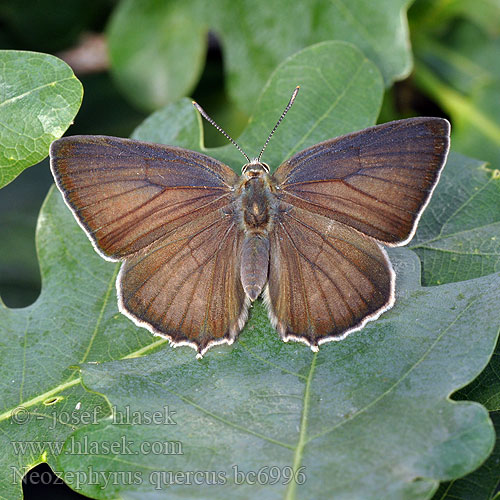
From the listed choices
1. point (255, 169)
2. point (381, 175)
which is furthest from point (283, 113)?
point (381, 175)

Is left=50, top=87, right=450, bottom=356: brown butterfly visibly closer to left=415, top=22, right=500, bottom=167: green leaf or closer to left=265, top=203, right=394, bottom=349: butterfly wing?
left=265, top=203, right=394, bottom=349: butterfly wing

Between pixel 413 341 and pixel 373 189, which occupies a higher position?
pixel 373 189

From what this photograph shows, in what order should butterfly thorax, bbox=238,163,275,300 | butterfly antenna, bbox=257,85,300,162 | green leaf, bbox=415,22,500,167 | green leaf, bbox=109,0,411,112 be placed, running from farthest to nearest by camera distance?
green leaf, bbox=415,22,500,167
green leaf, bbox=109,0,411,112
butterfly antenna, bbox=257,85,300,162
butterfly thorax, bbox=238,163,275,300

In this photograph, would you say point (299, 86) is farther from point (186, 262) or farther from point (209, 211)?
point (186, 262)

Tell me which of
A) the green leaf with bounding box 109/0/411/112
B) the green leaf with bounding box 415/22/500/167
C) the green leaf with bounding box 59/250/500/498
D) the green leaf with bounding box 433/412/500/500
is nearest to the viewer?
the green leaf with bounding box 59/250/500/498

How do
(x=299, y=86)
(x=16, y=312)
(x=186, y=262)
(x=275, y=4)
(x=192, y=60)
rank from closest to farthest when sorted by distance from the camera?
(x=186, y=262) → (x=16, y=312) → (x=299, y=86) → (x=275, y=4) → (x=192, y=60)

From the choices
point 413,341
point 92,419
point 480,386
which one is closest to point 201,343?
point 92,419

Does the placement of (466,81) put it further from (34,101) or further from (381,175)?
(34,101)

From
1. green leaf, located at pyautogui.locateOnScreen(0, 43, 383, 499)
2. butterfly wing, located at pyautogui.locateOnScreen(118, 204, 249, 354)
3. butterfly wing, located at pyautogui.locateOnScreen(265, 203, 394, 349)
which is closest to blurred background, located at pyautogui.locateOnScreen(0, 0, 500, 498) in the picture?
green leaf, located at pyautogui.locateOnScreen(0, 43, 383, 499)
